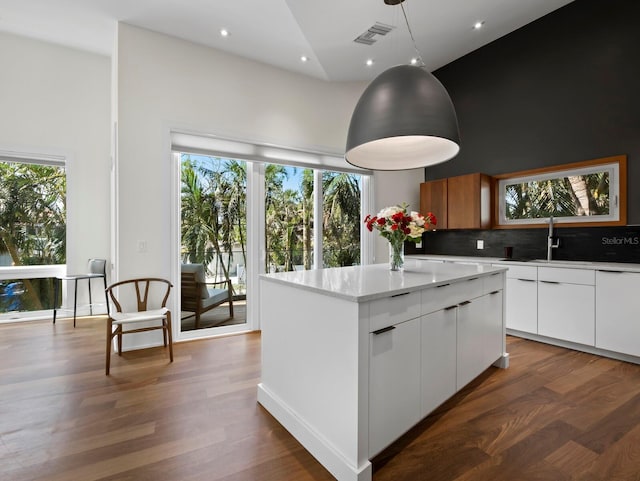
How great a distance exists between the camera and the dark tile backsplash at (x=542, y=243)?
334 centimetres

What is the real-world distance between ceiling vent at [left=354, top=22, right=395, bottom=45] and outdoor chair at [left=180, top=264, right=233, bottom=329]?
325cm

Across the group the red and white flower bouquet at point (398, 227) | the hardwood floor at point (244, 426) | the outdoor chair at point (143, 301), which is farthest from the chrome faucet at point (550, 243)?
the outdoor chair at point (143, 301)

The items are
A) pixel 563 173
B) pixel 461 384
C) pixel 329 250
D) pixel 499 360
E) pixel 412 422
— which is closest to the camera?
pixel 412 422

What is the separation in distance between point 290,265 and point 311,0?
3.01 meters

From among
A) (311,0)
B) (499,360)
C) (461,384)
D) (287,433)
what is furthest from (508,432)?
(311,0)

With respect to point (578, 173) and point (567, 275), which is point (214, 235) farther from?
point (578, 173)

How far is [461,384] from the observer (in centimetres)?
227

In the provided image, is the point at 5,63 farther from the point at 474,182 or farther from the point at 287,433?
the point at 474,182

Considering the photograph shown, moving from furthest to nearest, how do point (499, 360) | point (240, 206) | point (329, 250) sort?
point (329, 250) < point (240, 206) < point (499, 360)

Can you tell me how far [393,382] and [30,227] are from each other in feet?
17.3

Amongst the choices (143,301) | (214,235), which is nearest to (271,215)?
(214,235)

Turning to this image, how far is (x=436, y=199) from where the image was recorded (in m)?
4.91

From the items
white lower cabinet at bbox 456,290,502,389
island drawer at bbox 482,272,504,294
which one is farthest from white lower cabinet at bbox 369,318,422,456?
island drawer at bbox 482,272,504,294

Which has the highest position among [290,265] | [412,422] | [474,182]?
[474,182]
